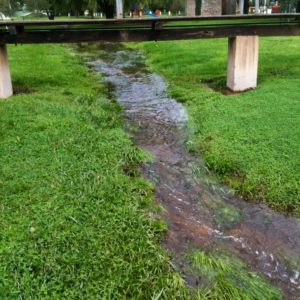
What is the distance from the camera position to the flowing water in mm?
4414

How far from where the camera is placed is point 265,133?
24.1ft

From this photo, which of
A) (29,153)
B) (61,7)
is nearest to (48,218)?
(29,153)

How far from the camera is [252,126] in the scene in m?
7.72

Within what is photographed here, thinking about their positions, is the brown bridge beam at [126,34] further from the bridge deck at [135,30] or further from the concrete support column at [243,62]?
the concrete support column at [243,62]

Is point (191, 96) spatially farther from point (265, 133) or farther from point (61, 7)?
point (61, 7)

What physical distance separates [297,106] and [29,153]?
544 cm

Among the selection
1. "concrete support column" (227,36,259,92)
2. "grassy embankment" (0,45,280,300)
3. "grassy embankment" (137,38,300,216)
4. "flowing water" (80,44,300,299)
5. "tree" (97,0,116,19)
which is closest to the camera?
"grassy embankment" (0,45,280,300)

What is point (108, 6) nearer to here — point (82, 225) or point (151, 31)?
point (151, 31)

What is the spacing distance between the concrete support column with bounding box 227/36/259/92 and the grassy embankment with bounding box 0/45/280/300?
4.20 meters

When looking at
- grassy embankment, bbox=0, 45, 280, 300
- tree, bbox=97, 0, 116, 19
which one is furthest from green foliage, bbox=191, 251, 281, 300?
tree, bbox=97, 0, 116, 19

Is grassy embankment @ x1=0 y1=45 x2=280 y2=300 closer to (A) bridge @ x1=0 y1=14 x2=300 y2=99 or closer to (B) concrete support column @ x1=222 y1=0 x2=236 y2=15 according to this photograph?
(A) bridge @ x1=0 y1=14 x2=300 y2=99

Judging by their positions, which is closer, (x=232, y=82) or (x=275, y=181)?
(x=275, y=181)

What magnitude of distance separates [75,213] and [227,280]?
6.20 ft

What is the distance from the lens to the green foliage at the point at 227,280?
390cm
